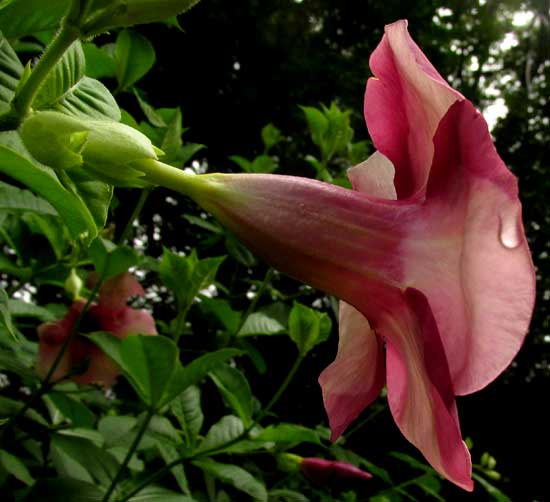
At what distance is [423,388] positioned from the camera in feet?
1.45

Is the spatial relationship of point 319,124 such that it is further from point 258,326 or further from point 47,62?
point 47,62

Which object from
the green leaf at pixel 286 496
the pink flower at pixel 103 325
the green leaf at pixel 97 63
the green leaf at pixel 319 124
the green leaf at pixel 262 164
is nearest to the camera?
the green leaf at pixel 97 63

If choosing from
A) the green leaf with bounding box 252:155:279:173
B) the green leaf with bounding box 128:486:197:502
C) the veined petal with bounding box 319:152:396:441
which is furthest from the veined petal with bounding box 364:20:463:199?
the green leaf with bounding box 252:155:279:173

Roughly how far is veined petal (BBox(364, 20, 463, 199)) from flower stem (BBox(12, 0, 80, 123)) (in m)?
0.22

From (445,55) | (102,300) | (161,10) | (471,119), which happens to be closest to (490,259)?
(471,119)

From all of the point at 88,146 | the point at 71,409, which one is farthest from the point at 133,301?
the point at 88,146

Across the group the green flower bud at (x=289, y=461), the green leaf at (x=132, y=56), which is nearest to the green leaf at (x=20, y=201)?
the green leaf at (x=132, y=56)

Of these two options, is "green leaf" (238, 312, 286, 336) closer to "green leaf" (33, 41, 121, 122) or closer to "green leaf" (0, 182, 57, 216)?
"green leaf" (0, 182, 57, 216)

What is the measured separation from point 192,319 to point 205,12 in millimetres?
1956

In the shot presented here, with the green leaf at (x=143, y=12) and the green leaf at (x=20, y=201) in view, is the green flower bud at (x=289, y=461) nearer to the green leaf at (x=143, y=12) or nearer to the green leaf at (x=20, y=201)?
the green leaf at (x=20, y=201)

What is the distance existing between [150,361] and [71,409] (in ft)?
1.01

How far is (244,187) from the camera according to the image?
472 millimetres

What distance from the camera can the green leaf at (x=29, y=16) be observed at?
546mm

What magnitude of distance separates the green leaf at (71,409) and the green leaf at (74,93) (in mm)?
701
